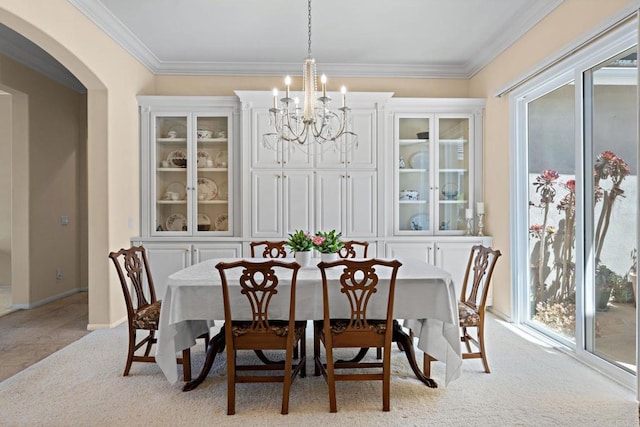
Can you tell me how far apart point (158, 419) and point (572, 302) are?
10.5 feet

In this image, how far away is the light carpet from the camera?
7.70 ft

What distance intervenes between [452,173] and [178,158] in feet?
10.7

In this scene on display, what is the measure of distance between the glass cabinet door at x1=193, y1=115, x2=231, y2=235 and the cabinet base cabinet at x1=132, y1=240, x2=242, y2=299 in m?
0.28

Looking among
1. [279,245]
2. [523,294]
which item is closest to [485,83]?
[523,294]

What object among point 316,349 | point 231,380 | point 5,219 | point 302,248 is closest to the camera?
point 231,380

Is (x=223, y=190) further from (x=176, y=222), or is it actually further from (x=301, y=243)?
(x=301, y=243)

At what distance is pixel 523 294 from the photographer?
421cm

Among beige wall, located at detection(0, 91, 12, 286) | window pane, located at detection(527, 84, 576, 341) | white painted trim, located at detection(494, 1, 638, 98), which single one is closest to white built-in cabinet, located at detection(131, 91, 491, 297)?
window pane, located at detection(527, 84, 576, 341)

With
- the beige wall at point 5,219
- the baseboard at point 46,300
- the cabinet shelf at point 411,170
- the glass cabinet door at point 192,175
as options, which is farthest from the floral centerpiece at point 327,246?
the beige wall at point 5,219

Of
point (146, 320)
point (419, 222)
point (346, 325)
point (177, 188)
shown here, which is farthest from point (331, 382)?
point (177, 188)

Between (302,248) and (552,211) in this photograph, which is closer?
(302,248)

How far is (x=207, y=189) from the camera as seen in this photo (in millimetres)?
4965

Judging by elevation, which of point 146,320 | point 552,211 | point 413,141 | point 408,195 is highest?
point 413,141

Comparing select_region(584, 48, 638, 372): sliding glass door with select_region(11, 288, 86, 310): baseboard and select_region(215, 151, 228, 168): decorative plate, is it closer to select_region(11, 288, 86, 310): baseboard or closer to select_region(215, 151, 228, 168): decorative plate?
select_region(215, 151, 228, 168): decorative plate
